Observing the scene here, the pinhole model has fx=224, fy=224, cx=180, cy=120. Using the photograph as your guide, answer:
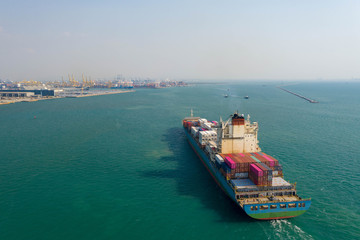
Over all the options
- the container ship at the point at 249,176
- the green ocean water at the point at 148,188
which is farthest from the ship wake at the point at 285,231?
the container ship at the point at 249,176

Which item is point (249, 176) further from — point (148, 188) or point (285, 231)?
point (148, 188)

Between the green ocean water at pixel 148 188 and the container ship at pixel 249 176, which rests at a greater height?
the container ship at pixel 249 176

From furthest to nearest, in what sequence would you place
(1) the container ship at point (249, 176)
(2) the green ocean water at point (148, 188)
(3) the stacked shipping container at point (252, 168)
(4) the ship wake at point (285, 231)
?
(3) the stacked shipping container at point (252, 168)
(1) the container ship at point (249, 176)
(2) the green ocean water at point (148, 188)
(4) the ship wake at point (285, 231)

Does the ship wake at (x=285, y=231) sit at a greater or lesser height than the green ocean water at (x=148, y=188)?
lesser

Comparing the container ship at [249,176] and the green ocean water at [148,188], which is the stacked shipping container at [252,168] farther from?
the green ocean water at [148,188]

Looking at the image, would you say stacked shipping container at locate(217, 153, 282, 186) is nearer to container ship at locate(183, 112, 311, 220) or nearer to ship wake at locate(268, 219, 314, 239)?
container ship at locate(183, 112, 311, 220)

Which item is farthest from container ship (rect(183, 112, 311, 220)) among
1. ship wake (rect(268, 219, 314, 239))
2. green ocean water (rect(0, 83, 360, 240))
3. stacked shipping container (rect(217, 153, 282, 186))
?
green ocean water (rect(0, 83, 360, 240))

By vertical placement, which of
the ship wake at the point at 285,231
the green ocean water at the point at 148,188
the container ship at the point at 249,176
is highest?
the container ship at the point at 249,176

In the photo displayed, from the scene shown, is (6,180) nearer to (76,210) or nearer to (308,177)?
(76,210)

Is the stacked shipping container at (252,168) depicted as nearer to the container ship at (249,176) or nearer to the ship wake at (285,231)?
the container ship at (249,176)

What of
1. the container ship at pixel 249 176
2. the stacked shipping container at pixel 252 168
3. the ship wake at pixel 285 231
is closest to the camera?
the ship wake at pixel 285 231

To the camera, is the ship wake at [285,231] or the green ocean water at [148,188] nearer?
the ship wake at [285,231]
